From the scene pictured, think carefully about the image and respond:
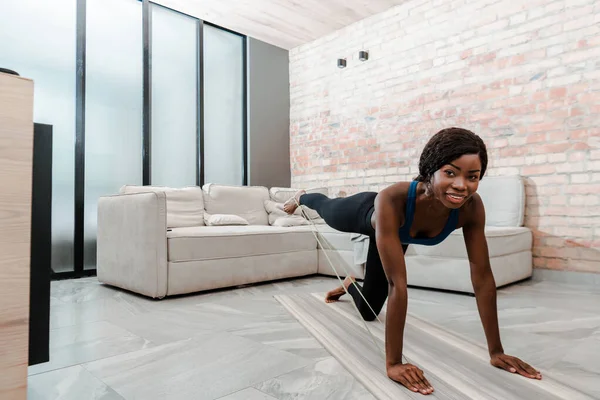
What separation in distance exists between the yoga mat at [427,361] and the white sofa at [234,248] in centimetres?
37

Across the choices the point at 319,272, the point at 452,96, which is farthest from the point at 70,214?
the point at 452,96

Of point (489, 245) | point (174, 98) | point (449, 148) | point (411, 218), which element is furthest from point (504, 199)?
point (174, 98)

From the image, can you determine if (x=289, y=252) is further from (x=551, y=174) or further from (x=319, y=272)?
(x=551, y=174)

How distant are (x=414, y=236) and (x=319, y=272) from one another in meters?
1.99

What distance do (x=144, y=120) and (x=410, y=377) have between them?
133 inches

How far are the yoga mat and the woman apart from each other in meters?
0.05

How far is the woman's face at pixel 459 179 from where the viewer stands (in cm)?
119

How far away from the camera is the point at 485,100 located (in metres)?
3.45

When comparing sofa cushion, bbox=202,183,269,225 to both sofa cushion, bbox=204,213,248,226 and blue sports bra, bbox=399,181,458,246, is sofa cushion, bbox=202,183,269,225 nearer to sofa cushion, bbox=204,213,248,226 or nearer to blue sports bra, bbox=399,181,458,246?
sofa cushion, bbox=204,213,248,226

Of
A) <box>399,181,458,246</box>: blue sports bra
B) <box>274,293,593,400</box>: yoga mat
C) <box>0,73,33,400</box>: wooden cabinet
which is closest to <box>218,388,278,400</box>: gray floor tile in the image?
<box>274,293,593,400</box>: yoga mat

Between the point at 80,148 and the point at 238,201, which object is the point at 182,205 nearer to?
the point at 238,201

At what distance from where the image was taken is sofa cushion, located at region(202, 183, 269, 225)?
12.0ft

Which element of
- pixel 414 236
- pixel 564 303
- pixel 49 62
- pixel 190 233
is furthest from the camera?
pixel 49 62

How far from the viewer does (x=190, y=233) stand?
104 inches
